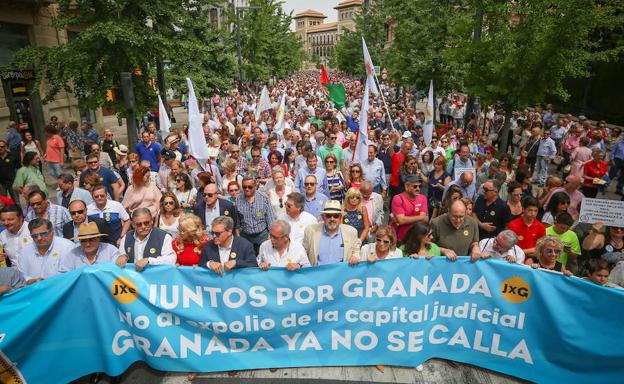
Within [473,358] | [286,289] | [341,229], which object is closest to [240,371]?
[286,289]

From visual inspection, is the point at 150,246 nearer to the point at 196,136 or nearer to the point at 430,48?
the point at 196,136

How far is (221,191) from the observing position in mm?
7391

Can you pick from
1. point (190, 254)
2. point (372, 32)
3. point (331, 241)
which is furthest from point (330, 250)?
point (372, 32)

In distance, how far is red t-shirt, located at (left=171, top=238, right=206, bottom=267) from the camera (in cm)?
479

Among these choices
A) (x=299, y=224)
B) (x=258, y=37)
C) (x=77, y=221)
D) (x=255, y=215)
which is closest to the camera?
(x=77, y=221)

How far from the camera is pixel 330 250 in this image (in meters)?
4.83

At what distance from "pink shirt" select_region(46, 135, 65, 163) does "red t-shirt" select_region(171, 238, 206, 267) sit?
759 cm

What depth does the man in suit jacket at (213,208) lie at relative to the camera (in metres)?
5.68

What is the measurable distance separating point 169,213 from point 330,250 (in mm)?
2241

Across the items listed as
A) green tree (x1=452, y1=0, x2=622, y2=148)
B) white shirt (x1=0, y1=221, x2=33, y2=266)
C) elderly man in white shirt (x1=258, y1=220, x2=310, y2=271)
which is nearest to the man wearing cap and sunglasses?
white shirt (x1=0, y1=221, x2=33, y2=266)

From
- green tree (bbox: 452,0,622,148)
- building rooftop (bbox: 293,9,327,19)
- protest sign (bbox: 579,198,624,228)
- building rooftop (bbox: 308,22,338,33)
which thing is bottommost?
protest sign (bbox: 579,198,624,228)

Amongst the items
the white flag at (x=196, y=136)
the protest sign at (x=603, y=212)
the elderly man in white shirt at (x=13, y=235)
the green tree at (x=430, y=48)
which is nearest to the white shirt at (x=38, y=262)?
the elderly man in white shirt at (x=13, y=235)

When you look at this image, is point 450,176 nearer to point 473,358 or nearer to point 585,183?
point 585,183

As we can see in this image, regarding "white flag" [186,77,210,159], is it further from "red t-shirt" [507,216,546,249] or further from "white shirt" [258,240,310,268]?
"red t-shirt" [507,216,546,249]
